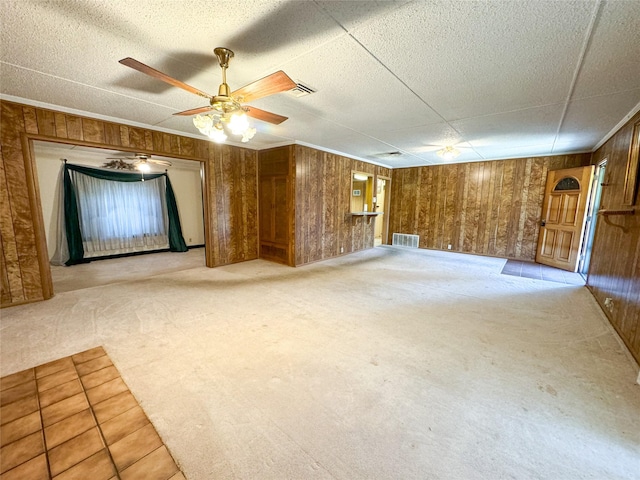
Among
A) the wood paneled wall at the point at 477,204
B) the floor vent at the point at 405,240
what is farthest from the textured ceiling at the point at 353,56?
the floor vent at the point at 405,240

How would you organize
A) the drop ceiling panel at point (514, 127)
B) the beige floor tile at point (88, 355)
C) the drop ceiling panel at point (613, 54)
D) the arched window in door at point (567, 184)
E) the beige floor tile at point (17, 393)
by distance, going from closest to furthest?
1. the drop ceiling panel at point (613, 54)
2. the beige floor tile at point (17, 393)
3. the beige floor tile at point (88, 355)
4. the drop ceiling panel at point (514, 127)
5. the arched window in door at point (567, 184)

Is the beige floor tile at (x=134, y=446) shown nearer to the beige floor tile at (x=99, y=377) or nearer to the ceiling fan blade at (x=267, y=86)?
the beige floor tile at (x=99, y=377)

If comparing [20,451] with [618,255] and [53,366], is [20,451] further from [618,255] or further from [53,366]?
[618,255]

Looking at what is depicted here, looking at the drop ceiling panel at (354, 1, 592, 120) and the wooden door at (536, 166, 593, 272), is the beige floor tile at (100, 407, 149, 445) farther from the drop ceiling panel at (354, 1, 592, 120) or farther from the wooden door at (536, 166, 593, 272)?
the wooden door at (536, 166, 593, 272)

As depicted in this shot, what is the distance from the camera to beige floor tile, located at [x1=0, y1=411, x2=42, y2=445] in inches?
54.9

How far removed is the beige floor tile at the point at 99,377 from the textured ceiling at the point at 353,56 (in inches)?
95.8

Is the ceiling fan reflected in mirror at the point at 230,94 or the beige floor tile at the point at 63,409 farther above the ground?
the ceiling fan reflected in mirror at the point at 230,94

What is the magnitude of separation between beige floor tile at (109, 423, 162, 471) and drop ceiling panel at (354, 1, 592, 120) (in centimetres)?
275

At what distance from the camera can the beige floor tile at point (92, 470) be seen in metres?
1.21

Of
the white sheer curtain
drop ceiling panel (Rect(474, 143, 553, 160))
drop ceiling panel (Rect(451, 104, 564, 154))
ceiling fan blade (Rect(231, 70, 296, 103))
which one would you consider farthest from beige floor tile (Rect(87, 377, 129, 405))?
drop ceiling panel (Rect(474, 143, 553, 160))

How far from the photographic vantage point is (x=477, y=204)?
6.51 meters

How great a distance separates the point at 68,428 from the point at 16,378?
875 millimetres

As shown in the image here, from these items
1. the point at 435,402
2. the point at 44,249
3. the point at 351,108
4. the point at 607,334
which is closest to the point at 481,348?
the point at 435,402

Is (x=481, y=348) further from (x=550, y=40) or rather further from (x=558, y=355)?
(x=550, y=40)
